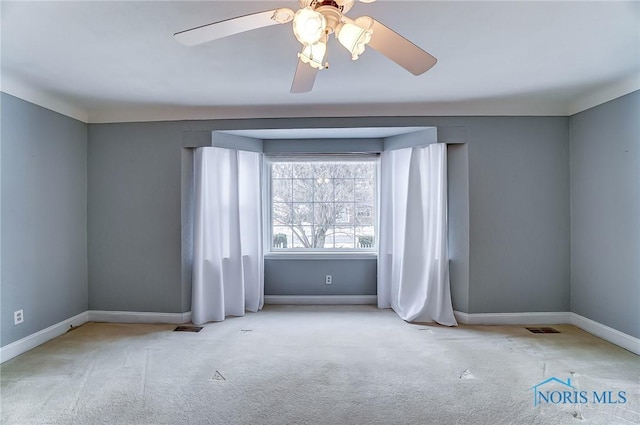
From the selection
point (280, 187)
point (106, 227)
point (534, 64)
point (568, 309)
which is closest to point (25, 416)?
point (106, 227)

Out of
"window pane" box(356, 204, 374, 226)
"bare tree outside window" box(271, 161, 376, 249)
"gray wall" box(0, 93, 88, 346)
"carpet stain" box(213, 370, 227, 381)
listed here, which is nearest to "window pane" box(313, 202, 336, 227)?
"bare tree outside window" box(271, 161, 376, 249)

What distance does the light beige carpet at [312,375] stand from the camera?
1896mm

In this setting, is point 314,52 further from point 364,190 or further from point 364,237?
point 364,237

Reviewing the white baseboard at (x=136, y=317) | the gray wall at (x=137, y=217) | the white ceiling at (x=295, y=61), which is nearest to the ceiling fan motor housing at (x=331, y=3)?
the white ceiling at (x=295, y=61)

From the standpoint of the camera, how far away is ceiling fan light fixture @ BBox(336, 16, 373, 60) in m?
1.19

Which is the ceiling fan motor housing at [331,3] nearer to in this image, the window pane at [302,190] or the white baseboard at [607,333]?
the window pane at [302,190]

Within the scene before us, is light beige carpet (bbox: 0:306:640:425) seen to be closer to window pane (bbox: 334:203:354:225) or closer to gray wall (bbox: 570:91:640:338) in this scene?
gray wall (bbox: 570:91:640:338)

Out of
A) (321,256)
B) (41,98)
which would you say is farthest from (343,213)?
(41,98)

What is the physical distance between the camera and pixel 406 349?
272 centimetres

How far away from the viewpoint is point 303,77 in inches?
63.7

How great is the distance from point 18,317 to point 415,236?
3826 mm

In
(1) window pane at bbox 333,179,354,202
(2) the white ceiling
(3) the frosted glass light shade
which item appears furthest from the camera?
(1) window pane at bbox 333,179,354,202

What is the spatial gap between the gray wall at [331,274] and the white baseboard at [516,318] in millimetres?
1161

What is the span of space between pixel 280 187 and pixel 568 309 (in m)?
3.55
